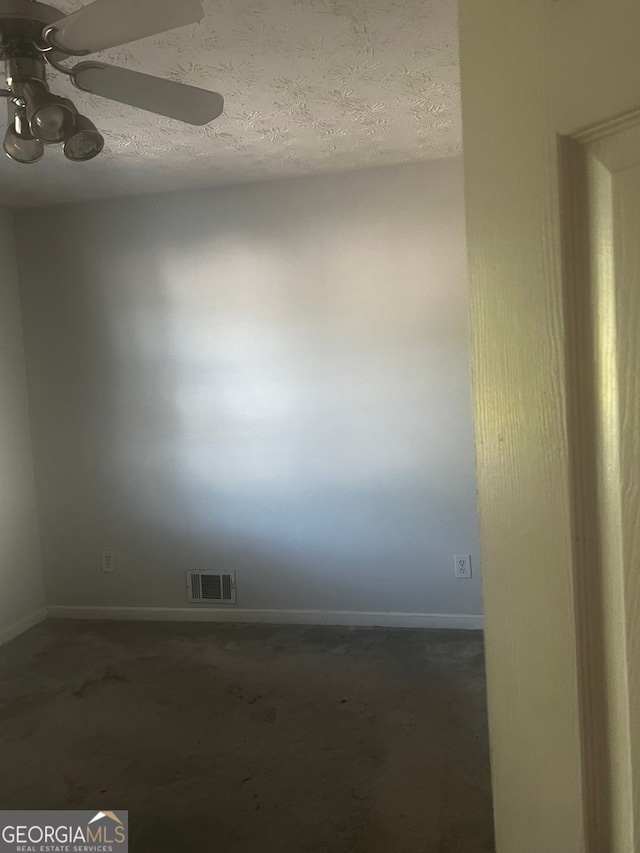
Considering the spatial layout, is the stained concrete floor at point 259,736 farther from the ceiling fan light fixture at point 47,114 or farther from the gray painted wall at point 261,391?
the ceiling fan light fixture at point 47,114

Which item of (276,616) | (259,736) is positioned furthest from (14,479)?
(259,736)

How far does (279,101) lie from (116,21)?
1124 mm

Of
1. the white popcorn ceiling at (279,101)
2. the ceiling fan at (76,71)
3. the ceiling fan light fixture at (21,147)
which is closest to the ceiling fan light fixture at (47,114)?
the ceiling fan at (76,71)

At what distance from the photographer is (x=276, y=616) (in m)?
3.63

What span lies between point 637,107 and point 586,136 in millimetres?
45

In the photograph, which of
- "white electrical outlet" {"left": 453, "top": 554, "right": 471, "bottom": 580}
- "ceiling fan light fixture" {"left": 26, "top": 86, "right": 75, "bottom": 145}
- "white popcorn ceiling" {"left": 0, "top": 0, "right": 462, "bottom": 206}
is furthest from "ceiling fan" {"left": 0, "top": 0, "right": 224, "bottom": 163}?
"white electrical outlet" {"left": 453, "top": 554, "right": 471, "bottom": 580}

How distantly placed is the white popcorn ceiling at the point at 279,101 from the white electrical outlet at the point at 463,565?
2005mm

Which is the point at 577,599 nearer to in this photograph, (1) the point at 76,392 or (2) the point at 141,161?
(2) the point at 141,161

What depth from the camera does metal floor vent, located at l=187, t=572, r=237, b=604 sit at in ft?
12.1

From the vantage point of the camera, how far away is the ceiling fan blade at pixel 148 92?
1.53m

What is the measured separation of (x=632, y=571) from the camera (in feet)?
1.75

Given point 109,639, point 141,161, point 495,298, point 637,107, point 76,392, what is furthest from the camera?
point 76,392

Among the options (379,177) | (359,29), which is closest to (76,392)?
(379,177)

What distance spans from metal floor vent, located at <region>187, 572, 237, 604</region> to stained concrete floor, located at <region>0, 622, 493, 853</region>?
8.3 inches
